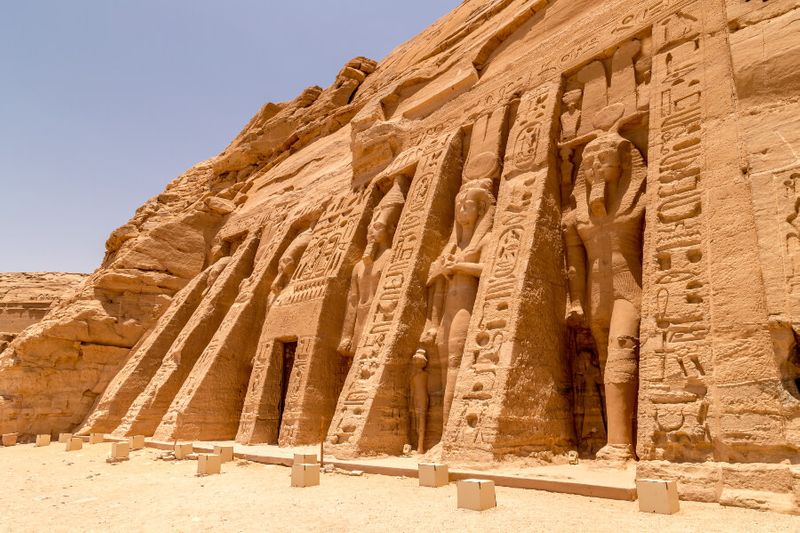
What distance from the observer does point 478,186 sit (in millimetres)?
8070

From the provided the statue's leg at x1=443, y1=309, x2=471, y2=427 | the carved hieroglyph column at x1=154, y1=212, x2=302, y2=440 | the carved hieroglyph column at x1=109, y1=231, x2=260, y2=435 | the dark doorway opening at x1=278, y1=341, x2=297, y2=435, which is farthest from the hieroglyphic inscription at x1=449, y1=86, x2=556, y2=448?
the carved hieroglyph column at x1=109, y1=231, x2=260, y2=435

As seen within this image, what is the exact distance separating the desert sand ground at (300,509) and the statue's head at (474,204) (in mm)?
3677

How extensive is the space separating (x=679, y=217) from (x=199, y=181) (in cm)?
1781

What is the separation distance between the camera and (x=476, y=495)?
405 cm

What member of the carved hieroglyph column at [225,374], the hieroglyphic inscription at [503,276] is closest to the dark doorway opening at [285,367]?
the carved hieroglyph column at [225,374]

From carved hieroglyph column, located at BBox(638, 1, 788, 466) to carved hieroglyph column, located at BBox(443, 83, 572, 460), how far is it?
1.36 metres

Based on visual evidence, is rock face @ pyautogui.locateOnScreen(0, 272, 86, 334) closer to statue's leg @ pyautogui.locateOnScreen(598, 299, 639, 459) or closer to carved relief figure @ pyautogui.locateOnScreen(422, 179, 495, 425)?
carved relief figure @ pyautogui.locateOnScreen(422, 179, 495, 425)

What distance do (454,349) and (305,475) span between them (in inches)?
98.6

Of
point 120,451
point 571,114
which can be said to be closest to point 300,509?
Result: point 120,451

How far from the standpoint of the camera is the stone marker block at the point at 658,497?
3.75m

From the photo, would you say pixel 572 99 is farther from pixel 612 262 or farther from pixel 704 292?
pixel 704 292

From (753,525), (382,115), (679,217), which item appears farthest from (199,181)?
(753,525)

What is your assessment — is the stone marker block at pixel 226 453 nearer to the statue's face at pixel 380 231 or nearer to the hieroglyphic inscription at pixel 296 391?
the hieroglyphic inscription at pixel 296 391

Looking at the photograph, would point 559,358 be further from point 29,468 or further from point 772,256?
point 29,468
